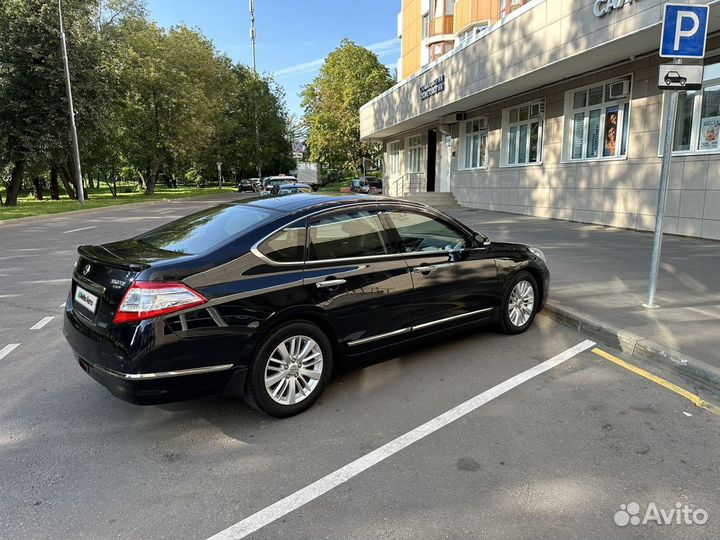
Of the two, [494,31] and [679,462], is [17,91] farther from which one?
[679,462]

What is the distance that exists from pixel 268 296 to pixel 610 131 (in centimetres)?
1336

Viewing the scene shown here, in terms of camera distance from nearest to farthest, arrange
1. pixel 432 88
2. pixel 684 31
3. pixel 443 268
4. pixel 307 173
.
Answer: pixel 443 268 < pixel 684 31 < pixel 432 88 < pixel 307 173

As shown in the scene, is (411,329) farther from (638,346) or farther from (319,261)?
(638,346)

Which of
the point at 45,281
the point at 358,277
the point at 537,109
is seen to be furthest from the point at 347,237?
the point at 537,109

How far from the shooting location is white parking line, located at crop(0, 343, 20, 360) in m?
5.02

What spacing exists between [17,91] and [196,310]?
28.1m

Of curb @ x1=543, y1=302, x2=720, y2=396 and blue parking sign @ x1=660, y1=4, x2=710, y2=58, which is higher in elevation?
blue parking sign @ x1=660, y1=4, x2=710, y2=58

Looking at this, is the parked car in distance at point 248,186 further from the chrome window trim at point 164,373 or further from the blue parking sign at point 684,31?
the chrome window trim at point 164,373

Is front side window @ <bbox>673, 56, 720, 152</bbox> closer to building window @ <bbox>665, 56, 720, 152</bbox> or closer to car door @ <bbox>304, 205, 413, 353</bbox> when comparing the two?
building window @ <bbox>665, 56, 720, 152</bbox>

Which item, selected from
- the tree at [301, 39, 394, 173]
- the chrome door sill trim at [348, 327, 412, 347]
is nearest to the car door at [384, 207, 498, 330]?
the chrome door sill trim at [348, 327, 412, 347]

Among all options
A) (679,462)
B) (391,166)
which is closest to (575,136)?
(679,462)

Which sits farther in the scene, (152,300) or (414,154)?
(414,154)

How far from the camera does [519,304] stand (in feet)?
18.1

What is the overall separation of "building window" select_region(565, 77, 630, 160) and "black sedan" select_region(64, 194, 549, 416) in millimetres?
10800
